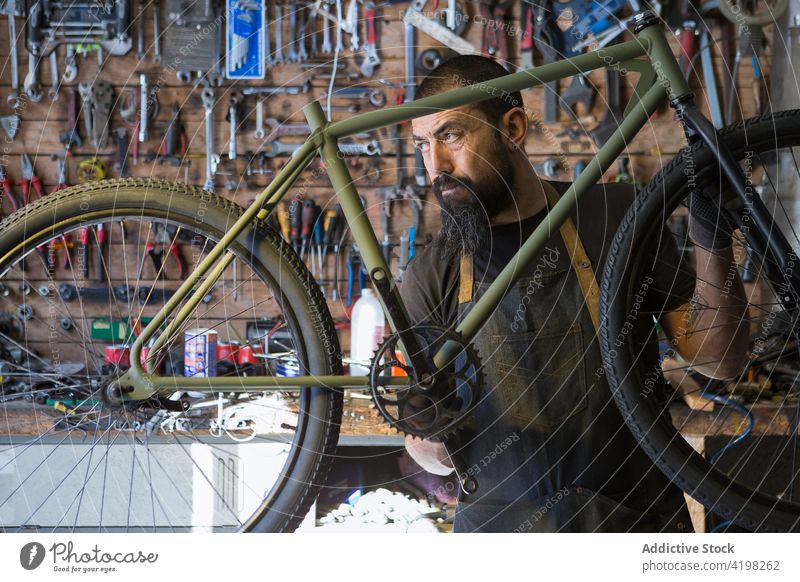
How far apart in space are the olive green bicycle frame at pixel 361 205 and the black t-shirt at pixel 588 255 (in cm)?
3

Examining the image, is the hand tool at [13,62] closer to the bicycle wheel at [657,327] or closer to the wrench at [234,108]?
the wrench at [234,108]

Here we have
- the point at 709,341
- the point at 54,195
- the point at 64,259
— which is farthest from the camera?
the point at 64,259

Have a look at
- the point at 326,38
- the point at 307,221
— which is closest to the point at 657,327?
the point at 307,221

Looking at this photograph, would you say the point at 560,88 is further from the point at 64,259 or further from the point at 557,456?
the point at 64,259

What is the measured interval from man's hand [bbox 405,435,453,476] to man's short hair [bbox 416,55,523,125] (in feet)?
1.73

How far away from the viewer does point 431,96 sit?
117 centimetres

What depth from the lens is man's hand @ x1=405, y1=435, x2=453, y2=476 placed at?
125cm

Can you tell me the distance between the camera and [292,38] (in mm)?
1455

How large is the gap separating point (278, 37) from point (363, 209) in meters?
0.53

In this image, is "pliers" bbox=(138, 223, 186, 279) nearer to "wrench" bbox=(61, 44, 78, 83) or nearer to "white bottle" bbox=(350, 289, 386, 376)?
"white bottle" bbox=(350, 289, 386, 376)

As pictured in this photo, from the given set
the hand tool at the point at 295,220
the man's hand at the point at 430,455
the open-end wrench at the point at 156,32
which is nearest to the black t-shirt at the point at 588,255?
the man's hand at the point at 430,455

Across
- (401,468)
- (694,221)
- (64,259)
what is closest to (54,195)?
(64,259)

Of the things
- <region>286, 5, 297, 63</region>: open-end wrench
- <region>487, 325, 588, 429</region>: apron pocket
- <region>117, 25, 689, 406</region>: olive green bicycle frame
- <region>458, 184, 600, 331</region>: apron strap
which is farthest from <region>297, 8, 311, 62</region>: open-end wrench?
<region>487, 325, 588, 429</region>: apron pocket

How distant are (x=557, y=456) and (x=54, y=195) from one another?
0.88m
